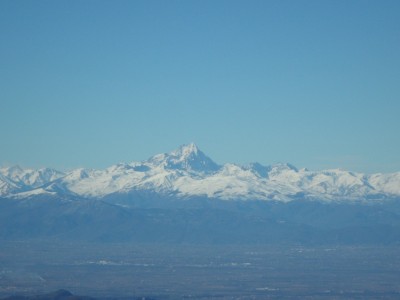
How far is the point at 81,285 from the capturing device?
606ft

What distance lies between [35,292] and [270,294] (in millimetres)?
49458

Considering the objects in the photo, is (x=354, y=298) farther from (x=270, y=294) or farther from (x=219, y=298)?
(x=219, y=298)

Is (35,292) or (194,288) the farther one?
(194,288)

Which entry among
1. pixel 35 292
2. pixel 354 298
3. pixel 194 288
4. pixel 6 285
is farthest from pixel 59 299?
pixel 354 298

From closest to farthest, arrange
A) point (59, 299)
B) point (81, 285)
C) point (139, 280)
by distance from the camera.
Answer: point (59, 299) → point (81, 285) → point (139, 280)

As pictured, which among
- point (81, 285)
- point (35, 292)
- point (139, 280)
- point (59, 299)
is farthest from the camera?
point (139, 280)

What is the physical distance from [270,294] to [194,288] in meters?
20.2

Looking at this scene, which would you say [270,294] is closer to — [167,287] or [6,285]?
[167,287]

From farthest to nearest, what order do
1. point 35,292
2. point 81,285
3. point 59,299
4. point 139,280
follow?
point 139,280, point 81,285, point 35,292, point 59,299

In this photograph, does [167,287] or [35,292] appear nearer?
[35,292]

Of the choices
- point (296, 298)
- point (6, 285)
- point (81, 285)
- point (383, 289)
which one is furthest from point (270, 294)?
point (6, 285)

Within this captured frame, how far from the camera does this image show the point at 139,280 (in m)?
198

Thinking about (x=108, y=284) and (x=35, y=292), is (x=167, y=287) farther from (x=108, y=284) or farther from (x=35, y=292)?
(x=35, y=292)

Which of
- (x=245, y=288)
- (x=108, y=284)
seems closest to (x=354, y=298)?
(x=245, y=288)
